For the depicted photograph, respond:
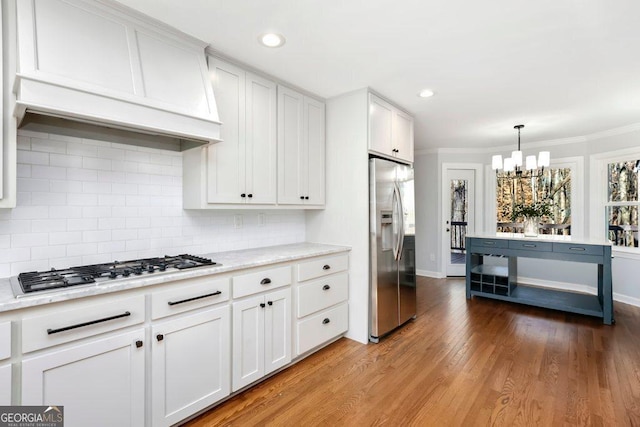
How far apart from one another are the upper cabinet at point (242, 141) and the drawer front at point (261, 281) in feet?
1.94

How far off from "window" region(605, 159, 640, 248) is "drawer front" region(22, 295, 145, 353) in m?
5.73

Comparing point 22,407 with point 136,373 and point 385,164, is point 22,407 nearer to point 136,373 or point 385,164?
point 136,373

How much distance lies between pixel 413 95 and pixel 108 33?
101 inches

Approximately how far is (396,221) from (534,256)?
2.12 metres

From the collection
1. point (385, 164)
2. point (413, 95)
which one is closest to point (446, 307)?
point (385, 164)

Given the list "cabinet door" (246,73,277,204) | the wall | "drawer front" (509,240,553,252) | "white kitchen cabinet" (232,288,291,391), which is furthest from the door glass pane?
the wall

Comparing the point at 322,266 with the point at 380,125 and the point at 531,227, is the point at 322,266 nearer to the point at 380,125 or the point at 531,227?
the point at 380,125

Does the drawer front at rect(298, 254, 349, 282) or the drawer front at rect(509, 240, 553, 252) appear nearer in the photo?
the drawer front at rect(298, 254, 349, 282)

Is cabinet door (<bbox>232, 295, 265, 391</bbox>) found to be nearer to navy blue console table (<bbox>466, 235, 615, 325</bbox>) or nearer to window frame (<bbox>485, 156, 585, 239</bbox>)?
navy blue console table (<bbox>466, 235, 615, 325</bbox>)

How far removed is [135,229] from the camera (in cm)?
211

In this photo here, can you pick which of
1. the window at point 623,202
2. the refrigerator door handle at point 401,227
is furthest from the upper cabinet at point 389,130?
the window at point 623,202

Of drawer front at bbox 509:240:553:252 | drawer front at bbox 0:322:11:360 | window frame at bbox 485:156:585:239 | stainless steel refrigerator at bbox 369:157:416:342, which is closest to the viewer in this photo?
drawer front at bbox 0:322:11:360

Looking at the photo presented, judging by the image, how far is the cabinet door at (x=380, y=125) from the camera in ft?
9.71

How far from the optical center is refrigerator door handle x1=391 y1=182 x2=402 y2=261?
3135 millimetres
